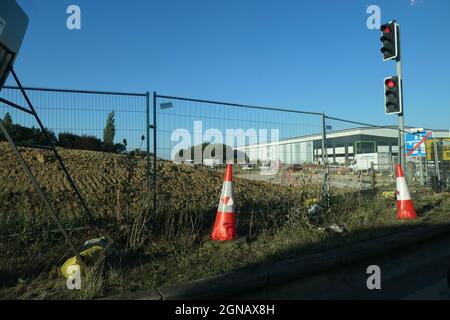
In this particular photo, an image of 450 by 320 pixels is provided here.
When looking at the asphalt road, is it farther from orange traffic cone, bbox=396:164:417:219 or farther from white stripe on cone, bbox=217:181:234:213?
orange traffic cone, bbox=396:164:417:219

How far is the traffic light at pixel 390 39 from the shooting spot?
8.77 metres

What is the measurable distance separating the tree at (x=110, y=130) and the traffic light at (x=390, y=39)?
7093 millimetres

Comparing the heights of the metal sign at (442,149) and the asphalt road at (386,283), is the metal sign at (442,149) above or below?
above

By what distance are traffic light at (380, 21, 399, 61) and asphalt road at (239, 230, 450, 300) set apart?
563cm

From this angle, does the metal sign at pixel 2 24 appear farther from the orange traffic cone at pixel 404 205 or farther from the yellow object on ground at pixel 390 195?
the yellow object on ground at pixel 390 195

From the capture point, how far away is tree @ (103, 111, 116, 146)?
17.0 ft

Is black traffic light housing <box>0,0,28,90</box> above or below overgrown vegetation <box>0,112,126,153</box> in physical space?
above

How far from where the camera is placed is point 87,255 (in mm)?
3756

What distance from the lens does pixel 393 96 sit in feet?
28.8

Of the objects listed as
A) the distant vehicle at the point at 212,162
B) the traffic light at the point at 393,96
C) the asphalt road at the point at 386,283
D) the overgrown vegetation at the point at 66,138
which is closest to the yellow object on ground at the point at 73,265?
the asphalt road at the point at 386,283

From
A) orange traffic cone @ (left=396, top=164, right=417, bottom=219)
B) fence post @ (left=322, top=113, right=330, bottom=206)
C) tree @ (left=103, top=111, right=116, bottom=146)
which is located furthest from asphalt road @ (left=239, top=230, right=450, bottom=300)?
tree @ (left=103, top=111, right=116, bottom=146)
